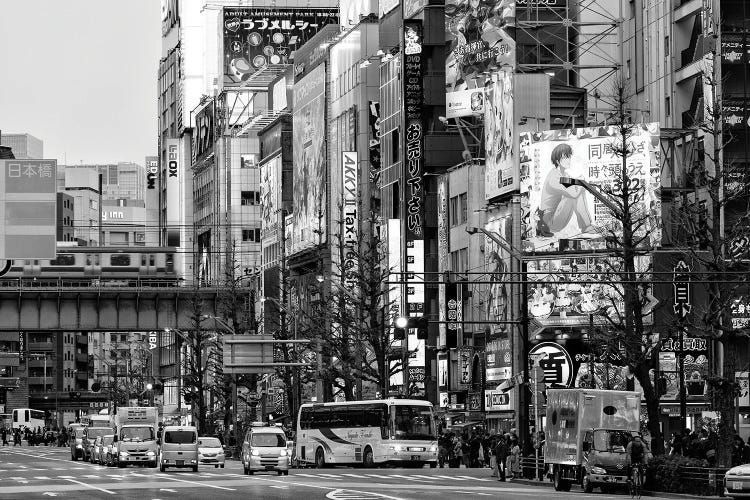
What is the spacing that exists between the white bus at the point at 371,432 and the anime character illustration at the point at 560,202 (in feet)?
48.7

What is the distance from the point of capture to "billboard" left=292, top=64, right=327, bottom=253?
5017 inches

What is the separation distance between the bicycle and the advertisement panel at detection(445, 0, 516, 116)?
1872 inches

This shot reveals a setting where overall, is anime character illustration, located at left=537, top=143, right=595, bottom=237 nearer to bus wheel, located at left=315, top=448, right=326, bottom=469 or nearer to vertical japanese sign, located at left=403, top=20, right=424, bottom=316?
bus wheel, located at left=315, top=448, right=326, bottom=469

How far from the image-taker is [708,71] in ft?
256

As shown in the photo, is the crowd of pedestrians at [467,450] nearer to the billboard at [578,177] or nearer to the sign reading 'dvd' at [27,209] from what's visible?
the billboard at [578,177]

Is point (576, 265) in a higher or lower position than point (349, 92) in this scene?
lower

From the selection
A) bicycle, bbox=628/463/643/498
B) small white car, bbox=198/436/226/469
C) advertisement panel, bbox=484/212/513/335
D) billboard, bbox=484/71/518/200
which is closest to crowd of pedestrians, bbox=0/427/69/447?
advertisement panel, bbox=484/212/513/335

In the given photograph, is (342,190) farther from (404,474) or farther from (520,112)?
(404,474)

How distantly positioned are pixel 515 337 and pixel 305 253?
5176 centimetres

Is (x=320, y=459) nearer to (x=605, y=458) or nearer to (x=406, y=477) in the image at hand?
(x=406, y=477)

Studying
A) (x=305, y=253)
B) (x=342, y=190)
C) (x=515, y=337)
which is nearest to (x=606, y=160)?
(x=515, y=337)

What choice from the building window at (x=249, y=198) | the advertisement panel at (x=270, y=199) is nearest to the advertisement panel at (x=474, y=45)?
the advertisement panel at (x=270, y=199)

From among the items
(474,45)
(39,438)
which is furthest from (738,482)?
(39,438)

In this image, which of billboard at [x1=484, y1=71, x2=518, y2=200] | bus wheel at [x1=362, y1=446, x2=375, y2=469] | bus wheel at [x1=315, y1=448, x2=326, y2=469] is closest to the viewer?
bus wheel at [x1=362, y1=446, x2=375, y2=469]
